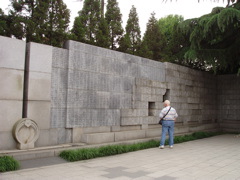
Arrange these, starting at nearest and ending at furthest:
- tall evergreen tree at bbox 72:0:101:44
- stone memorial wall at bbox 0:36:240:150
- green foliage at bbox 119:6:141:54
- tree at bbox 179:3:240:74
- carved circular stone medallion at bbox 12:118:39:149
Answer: carved circular stone medallion at bbox 12:118:39:149 → stone memorial wall at bbox 0:36:240:150 → tree at bbox 179:3:240:74 → tall evergreen tree at bbox 72:0:101:44 → green foliage at bbox 119:6:141:54

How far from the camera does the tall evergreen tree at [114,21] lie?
1367 cm

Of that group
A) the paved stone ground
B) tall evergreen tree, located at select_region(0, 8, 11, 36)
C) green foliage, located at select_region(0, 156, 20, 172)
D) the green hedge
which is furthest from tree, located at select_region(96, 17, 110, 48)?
green foliage, located at select_region(0, 156, 20, 172)

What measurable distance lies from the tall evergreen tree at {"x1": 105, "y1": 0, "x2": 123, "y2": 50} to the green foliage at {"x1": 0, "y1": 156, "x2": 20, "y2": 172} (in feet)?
32.9

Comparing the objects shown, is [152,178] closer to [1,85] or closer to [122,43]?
[1,85]

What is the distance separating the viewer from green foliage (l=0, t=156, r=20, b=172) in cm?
434

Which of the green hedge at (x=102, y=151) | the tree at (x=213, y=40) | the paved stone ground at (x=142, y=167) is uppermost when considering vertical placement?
the tree at (x=213, y=40)

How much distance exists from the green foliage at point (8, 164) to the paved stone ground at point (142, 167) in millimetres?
118

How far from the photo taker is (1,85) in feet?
16.8

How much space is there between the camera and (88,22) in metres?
12.5

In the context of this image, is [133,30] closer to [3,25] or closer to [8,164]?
[3,25]

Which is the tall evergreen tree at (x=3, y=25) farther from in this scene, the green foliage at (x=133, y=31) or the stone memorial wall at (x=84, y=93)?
the green foliage at (x=133, y=31)

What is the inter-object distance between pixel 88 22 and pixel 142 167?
906cm

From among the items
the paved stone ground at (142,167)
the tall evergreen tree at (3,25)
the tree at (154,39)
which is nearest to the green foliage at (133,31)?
the tree at (154,39)

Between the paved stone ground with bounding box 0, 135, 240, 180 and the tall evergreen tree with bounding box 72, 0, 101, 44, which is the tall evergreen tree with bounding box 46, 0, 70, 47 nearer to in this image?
the tall evergreen tree with bounding box 72, 0, 101, 44
